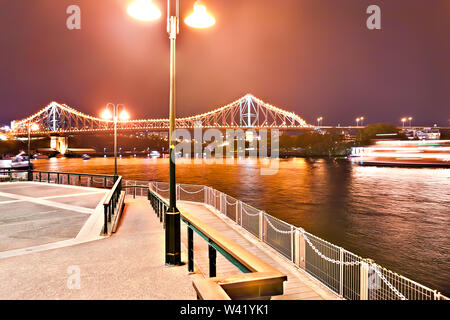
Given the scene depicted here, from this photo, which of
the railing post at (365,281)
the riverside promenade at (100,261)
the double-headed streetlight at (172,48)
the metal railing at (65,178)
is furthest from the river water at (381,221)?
the metal railing at (65,178)

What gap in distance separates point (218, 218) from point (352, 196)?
1824 centimetres

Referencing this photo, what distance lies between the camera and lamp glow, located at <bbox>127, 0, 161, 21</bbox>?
18.6 feet

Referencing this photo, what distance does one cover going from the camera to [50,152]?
129m

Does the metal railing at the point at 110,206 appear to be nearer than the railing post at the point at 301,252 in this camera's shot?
No

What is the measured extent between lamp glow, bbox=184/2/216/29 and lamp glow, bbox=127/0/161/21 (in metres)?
0.57

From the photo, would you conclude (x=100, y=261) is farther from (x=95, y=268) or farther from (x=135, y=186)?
(x=135, y=186)

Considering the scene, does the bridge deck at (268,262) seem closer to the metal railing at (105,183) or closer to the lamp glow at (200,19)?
the metal railing at (105,183)

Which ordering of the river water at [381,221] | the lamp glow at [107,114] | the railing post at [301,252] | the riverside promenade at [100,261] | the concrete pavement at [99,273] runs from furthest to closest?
1. the lamp glow at [107,114]
2. the river water at [381,221]
3. the railing post at [301,252]
4. the riverside promenade at [100,261]
5. the concrete pavement at [99,273]

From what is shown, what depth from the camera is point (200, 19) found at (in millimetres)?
6004

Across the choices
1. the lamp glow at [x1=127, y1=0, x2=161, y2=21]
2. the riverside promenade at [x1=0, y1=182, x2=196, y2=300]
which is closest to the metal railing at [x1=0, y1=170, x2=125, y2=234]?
the riverside promenade at [x1=0, y1=182, x2=196, y2=300]

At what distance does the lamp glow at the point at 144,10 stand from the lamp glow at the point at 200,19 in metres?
0.57

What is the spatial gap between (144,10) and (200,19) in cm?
101

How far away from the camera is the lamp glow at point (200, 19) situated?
589 centimetres
